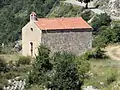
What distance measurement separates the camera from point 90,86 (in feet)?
112

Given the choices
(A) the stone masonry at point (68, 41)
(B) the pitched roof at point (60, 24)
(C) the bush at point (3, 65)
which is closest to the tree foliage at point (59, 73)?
(C) the bush at point (3, 65)

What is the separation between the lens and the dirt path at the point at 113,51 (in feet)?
142

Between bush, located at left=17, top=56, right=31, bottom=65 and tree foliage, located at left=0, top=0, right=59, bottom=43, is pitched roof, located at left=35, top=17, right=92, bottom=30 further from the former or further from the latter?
tree foliage, located at left=0, top=0, right=59, bottom=43

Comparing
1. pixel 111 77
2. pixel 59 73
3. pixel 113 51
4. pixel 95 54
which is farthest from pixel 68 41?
pixel 59 73

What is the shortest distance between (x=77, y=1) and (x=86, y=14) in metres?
14.5

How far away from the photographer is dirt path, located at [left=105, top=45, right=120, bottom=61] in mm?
43178

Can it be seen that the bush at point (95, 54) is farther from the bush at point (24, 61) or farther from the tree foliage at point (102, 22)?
the tree foliage at point (102, 22)

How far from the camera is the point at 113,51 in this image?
45.5m

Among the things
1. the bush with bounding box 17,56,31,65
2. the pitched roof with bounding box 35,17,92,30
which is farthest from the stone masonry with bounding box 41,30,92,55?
the bush with bounding box 17,56,31,65

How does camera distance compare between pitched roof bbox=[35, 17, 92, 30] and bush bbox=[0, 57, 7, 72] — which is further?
pitched roof bbox=[35, 17, 92, 30]

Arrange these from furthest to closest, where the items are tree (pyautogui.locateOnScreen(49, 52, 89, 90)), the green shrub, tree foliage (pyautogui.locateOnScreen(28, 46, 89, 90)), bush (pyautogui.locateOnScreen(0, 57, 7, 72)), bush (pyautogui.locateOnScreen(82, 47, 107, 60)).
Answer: bush (pyautogui.locateOnScreen(82, 47, 107, 60)), bush (pyautogui.locateOnScreen(0, 57, 7, 72)), the green shrub, tree foliage (pyautogui.locateOnScreen(28, 46, 89, 90)), tree (pyautogui.locateOnScreen(49, 52, 89, 90))

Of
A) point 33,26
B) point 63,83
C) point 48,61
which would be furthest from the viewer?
point 33,26

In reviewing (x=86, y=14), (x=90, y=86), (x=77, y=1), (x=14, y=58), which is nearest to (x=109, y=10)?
(x=86, y=14)

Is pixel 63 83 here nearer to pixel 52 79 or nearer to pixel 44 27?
pixel 52 79
